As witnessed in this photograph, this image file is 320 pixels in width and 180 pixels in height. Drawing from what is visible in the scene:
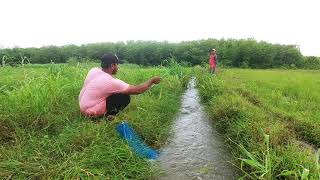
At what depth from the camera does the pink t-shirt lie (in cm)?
506

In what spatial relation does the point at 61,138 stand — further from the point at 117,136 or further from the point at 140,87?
the point at 140,87

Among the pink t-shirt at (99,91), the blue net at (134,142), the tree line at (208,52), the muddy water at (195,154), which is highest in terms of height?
the pink t-shirt at (99,91)

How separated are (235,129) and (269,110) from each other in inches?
63.2

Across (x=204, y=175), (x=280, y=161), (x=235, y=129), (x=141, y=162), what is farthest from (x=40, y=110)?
(x=280, y=161)

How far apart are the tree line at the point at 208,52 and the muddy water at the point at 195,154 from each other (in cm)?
2668

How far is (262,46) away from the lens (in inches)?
1415

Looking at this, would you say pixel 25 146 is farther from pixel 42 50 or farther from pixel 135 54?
pixel 42 50

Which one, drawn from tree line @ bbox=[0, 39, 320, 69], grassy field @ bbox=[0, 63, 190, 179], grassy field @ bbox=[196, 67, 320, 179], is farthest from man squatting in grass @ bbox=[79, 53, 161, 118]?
tree line @ bbox=[0, 39, 320, 69]

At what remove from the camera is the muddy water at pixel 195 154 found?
13.5ft

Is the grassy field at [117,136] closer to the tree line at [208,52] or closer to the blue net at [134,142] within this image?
the blue net at [134,142]

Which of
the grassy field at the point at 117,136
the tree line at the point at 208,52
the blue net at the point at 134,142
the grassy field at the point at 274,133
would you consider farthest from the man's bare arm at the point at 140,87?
the tree line at the point at 208,52

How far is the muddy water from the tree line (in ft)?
87.5

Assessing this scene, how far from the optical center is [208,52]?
36812 mm

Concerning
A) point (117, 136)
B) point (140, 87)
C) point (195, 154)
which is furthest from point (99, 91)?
point (195, 154)
